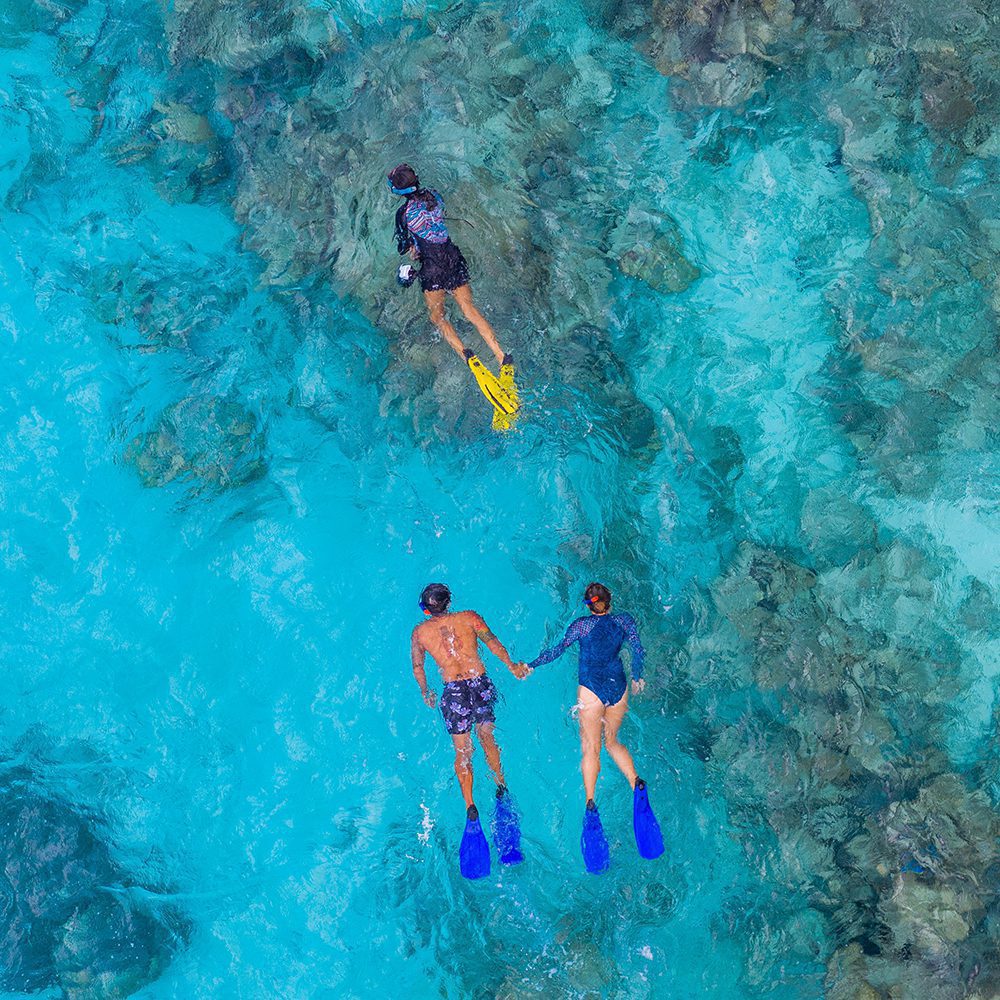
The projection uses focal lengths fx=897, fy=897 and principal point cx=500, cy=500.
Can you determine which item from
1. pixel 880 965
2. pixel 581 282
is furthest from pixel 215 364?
pixel 880 965

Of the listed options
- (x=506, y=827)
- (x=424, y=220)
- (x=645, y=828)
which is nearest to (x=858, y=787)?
(x=645, y=828)

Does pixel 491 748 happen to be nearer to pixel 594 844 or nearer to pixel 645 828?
pixel 594 844

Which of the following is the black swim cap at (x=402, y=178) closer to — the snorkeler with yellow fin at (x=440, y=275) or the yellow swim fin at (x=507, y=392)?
the snorkeler with yellow fin at (x=440, y=275)

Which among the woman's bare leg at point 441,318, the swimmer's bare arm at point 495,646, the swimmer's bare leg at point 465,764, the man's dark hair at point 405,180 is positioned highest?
the man's dark hair at point 405,180

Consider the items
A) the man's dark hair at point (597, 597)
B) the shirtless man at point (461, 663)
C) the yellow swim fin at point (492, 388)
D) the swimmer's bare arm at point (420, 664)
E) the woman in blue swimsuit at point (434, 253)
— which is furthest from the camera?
the yellow swim fin at point (492, 388)

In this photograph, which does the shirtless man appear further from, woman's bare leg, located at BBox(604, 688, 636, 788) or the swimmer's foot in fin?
the swimmer's foot in fin

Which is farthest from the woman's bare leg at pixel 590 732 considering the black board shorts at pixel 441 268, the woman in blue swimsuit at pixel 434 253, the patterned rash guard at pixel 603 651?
the black board shorts at pixel 441 268

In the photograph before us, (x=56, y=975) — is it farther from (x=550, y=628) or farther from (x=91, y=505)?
(x=550, y=628)
